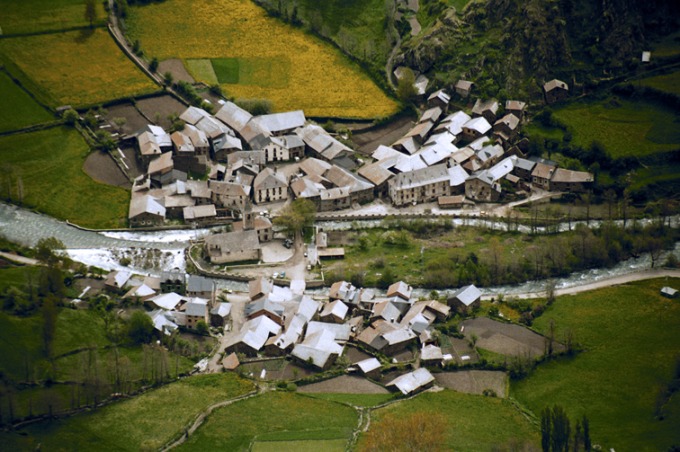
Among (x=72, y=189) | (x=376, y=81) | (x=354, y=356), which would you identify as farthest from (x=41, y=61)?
(x=354, y=356)

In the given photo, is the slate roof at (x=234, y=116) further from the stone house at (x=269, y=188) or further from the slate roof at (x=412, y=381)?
the slate roof at (x=412, y=381)

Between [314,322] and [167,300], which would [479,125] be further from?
[167,300]

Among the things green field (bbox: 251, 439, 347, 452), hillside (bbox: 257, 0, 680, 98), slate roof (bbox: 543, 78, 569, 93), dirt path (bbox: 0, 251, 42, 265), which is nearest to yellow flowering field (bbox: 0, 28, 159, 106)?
hillside (bbox: 257, 0, 680, 98)

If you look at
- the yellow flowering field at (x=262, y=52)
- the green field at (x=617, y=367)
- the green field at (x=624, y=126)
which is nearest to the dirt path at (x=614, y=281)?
the green field at (x=617, y=367)

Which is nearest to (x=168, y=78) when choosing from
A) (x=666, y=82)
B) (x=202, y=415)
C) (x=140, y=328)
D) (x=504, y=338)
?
(x=140, y=328)

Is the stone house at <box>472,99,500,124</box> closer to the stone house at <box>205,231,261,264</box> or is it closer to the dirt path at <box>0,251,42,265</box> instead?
the stone house at <box>205,231,261,264</box>
